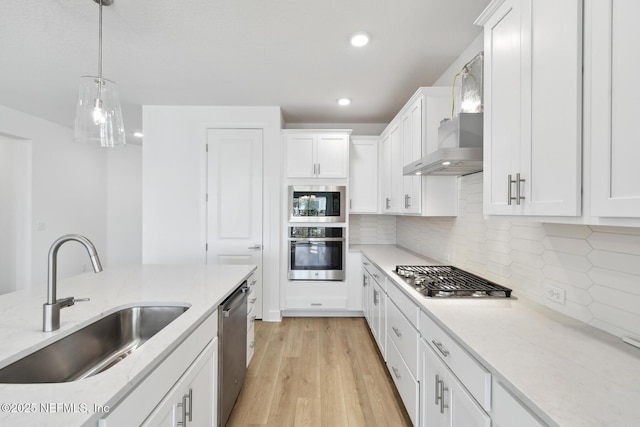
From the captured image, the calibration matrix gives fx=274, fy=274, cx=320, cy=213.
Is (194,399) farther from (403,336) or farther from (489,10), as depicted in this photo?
(489,10)

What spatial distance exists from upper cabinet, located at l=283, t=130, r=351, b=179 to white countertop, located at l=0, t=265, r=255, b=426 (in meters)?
1.60

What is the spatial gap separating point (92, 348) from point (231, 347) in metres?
0.72

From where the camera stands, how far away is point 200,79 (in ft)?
9.06

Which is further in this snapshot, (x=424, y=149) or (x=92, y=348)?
(x=424, y=149)

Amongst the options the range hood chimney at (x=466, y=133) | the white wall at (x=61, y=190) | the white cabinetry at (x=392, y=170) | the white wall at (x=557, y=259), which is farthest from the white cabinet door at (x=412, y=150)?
the white wall at (x=61, y=190)

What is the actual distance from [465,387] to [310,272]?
250cm

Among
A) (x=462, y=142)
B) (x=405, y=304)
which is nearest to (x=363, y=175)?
(x=462, y=142)

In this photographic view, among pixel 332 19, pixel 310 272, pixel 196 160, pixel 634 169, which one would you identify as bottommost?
pixel 310 272

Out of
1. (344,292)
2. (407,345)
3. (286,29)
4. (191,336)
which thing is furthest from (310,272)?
(286,29)

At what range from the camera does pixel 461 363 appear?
108 cm

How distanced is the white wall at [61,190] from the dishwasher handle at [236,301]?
10.8 feet

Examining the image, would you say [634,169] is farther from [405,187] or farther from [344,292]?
[344,292]

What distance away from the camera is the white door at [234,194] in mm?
3439

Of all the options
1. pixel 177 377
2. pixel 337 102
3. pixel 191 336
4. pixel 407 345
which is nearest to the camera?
pixel 177 377
